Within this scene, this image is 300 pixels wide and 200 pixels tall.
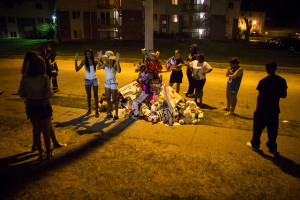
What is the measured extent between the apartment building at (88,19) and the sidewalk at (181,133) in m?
31.6

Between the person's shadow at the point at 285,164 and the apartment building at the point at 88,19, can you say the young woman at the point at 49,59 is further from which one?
the apartment building at the point at 88,19

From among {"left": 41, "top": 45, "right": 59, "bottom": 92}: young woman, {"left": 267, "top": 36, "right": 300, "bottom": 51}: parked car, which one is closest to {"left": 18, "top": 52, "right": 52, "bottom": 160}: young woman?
{"left": 41, "top": 45, "right": 59, "bottom": 92}: young woman

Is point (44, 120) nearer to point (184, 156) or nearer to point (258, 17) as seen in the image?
point (184, 156)

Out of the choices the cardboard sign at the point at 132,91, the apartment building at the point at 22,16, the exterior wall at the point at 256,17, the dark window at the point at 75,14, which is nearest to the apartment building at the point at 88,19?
the dark window at the point at 75,14

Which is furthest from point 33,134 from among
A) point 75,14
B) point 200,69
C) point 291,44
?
point 75,14

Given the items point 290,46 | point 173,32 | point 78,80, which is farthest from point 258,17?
point 78,80

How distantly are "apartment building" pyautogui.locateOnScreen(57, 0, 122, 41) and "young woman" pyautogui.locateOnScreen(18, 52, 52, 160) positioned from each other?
111 feet

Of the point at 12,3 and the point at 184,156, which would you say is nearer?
the point at 184,156

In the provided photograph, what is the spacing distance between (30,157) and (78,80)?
23.3 feet

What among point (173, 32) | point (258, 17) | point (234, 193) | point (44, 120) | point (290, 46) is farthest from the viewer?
point (258, 17)

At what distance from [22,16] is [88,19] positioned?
22000 mm

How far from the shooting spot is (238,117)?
6938mm

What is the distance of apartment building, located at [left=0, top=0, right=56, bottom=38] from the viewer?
156 ft

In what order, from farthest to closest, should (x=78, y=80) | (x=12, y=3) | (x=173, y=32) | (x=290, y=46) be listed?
(x=12, y=3)
(x=173, y=32)
(x=290, y=46)
(x=78, y=80)
